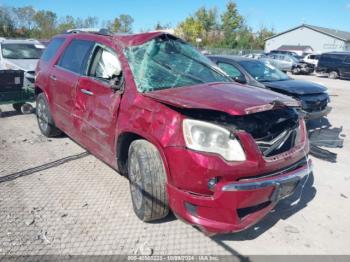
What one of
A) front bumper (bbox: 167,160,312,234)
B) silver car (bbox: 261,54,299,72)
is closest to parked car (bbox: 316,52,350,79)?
silver car (bbox: 261,54,299,72)

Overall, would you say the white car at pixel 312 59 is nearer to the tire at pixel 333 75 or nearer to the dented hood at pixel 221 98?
the tire at pixel 333 75

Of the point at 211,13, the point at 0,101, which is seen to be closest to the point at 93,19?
the point at 211,13

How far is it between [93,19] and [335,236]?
6100 centimetres

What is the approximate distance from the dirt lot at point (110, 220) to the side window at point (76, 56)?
1.41 m

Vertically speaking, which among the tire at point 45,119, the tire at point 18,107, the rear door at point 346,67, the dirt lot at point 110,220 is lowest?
the dirt lot at point 110,220

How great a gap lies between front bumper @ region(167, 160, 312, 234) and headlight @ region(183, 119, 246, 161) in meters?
0.24

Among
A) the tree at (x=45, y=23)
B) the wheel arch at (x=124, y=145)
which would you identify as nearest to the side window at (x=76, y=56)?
the wheel arch at (x=124, y=145)

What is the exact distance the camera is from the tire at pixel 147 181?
2918 mm

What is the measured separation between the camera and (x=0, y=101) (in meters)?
7.23

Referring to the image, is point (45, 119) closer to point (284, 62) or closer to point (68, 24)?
point (284, 62)

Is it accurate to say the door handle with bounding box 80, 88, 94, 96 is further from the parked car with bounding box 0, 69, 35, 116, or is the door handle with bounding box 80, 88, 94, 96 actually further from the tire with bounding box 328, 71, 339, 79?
the tire with bounding box 328, 71, 339, 79

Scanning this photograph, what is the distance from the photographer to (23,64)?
382 inches

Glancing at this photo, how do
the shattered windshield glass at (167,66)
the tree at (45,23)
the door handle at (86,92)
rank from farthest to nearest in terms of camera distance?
the tree at (45,23) < the door handle at (86,92) < the shattered windshield glass at (167,66)

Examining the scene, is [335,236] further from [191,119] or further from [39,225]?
[39,225]
